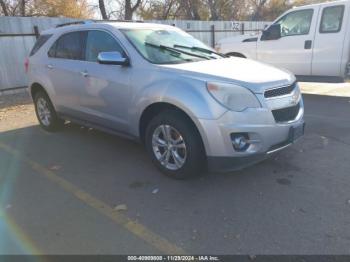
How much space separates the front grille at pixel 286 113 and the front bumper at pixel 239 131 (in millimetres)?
79

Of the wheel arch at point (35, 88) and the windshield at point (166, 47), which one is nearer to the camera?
the windshield at point (166, 47)

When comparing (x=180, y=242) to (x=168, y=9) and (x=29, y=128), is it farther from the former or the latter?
(x=168, y=9)

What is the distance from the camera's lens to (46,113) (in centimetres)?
625

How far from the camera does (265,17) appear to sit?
35.9 m

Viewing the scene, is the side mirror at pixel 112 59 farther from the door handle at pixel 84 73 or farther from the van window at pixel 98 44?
the door handle at pixel 84 73

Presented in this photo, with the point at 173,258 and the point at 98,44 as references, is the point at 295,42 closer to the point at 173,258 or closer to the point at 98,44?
the point at 98,44

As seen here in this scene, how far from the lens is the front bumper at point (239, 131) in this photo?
11.4 feet

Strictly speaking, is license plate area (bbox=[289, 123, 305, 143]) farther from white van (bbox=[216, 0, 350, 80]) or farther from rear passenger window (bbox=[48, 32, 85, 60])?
white van (bbox=[216, 0, 350, 80])

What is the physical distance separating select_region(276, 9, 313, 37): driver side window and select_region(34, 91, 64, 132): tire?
231 inches

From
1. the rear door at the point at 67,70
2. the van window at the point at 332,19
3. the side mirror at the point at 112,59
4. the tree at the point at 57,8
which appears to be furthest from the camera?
the tree at the point at 57,8

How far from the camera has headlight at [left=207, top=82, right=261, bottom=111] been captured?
3515 millimetres

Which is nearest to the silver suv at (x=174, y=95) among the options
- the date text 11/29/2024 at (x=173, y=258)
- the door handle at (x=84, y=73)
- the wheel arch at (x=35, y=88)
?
the door handle at (x=84, y=73)

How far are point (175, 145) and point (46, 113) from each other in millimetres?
3303

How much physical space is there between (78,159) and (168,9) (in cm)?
2685
